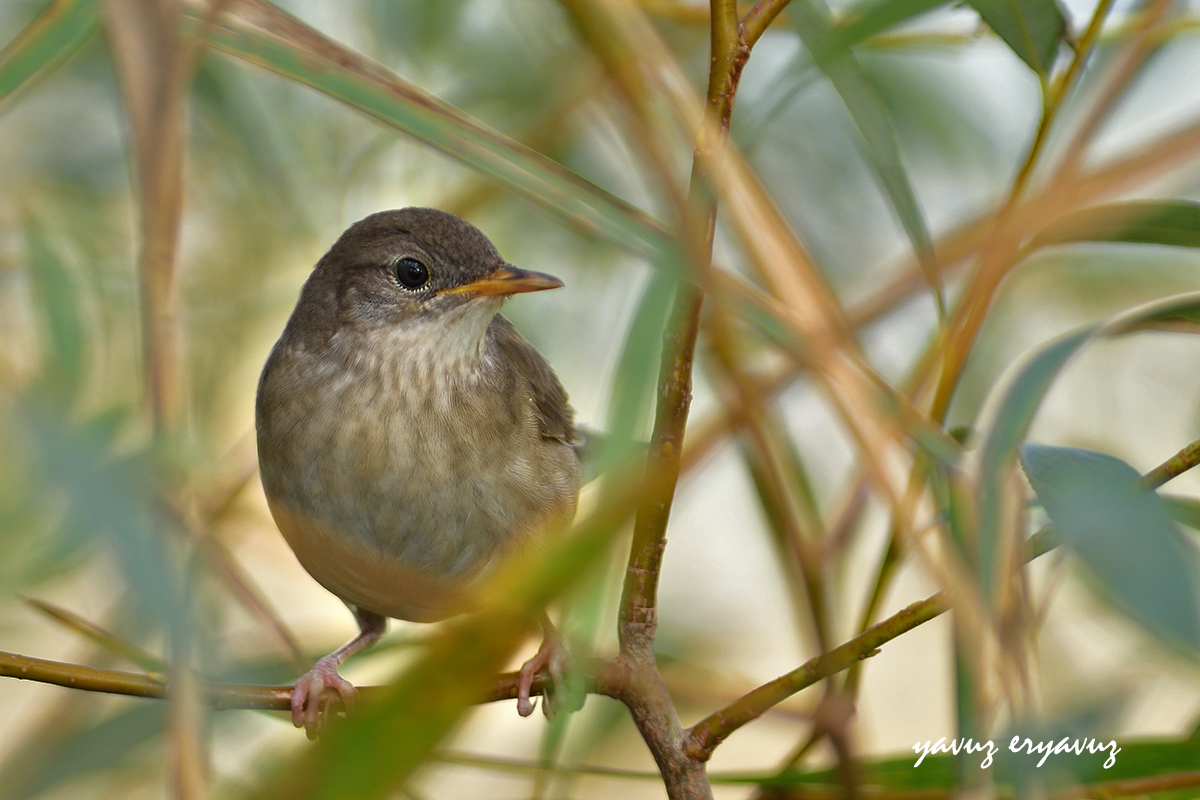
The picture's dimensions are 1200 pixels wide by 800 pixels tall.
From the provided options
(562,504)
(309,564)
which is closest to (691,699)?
(562,504)

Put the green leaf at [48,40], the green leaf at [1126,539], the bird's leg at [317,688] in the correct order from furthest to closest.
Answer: the bird's leg at [317,688], the green leaf at [48,40], the green leaf at [1126,539]

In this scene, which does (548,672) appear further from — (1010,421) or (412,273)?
(1010,421)

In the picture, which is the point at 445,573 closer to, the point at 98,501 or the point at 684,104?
the point at 684,104

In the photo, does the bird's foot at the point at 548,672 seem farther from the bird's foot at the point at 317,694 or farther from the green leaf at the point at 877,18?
the green leaf at the point at 877,18

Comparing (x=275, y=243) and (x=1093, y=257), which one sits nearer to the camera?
(x=1093, y=257)

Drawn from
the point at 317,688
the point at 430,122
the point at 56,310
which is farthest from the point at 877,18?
the point at 317,688

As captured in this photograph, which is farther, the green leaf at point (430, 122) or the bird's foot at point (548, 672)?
the bird's foot at point (548, 672)

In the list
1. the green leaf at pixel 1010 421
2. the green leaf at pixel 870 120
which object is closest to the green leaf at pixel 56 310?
the green leaf at pixel 870 120
